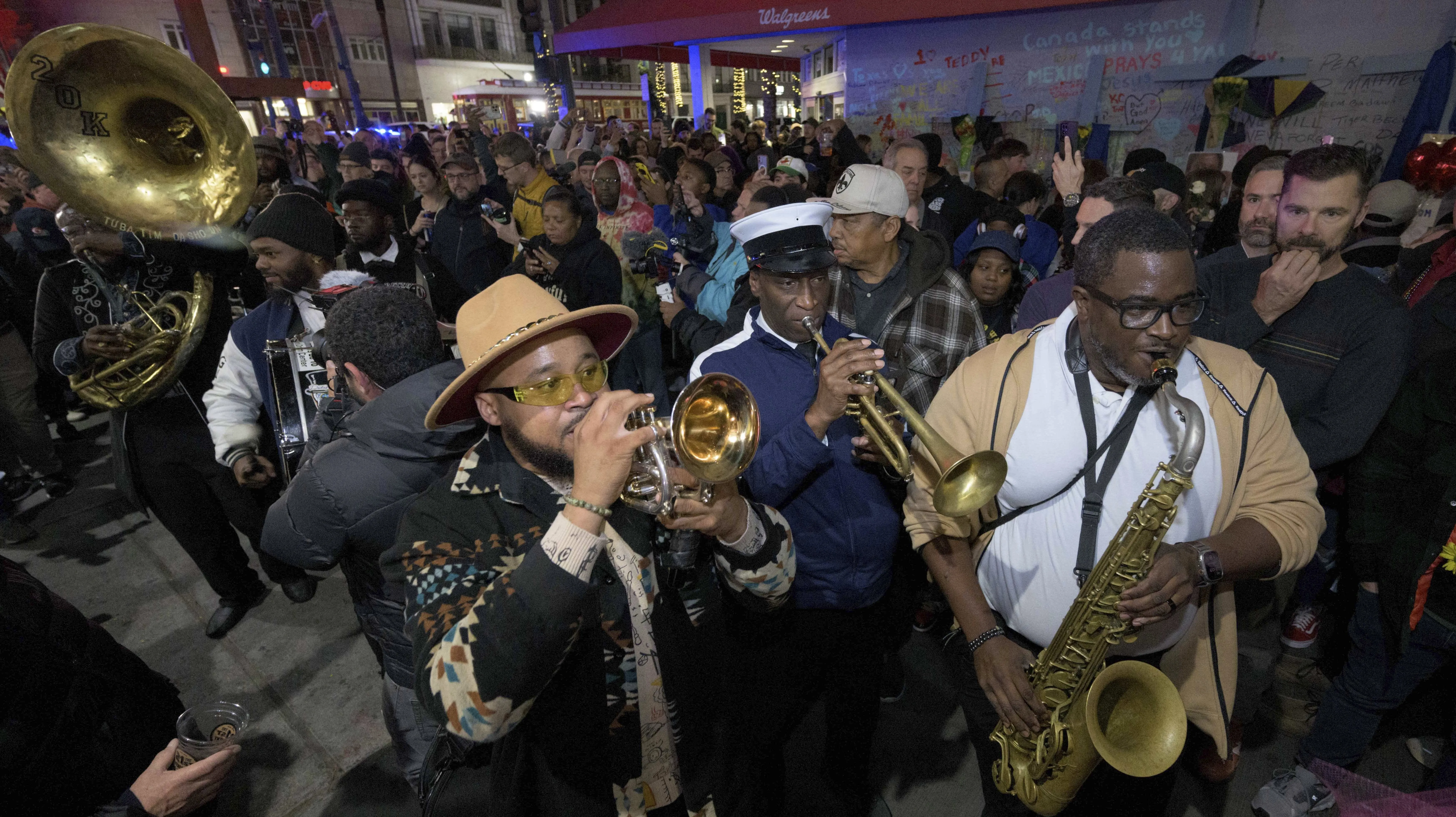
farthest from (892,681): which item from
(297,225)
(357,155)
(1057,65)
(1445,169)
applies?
(1057,65)

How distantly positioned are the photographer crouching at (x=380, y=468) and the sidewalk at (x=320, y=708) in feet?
3.65

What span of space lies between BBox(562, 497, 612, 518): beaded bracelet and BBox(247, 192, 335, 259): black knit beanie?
307 cm

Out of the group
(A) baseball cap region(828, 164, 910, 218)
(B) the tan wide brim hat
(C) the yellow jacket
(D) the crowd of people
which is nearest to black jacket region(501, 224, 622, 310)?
(D) the crowd of people

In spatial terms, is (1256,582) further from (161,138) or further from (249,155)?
(161,138)

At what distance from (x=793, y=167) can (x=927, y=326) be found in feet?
15.6

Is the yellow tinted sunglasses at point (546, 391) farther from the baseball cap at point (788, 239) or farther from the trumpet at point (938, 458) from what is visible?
the baseball cap at point (788, 239)

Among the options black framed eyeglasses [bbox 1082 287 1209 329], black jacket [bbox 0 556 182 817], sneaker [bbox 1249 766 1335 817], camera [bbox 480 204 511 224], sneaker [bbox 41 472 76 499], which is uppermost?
camera [bbox 480 204 511 224]

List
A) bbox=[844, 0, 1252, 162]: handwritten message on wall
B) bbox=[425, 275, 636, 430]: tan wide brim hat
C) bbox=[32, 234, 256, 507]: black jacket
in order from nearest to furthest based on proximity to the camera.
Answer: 1. bbox=[425, 275, 636, 430]: tan wide brim hat
2. bbox=[32, 234, 256, 507]: black jacket
3. bbox=[844, 0, 1252, 162]: handwritten message on wall

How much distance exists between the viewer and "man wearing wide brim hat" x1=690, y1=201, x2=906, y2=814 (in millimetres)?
2539

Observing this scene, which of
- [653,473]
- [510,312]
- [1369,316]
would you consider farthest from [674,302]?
[1369,316]

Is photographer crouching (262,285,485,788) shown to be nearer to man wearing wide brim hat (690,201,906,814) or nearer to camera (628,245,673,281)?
man wearing wide brim hat (690,201,906,814)

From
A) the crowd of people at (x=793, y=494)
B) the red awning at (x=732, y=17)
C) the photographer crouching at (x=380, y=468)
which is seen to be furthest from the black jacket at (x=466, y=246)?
the red awning at (x=732, y=17)

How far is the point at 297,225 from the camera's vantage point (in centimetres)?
351

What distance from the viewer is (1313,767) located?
2.48 metres
